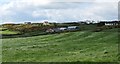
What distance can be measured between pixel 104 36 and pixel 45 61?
30.5ft

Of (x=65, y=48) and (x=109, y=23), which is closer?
(x=109, y=23)

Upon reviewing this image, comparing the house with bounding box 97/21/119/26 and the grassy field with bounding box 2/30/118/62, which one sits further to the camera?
the house with bounding box 97/21/119/26

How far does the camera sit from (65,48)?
29672mm

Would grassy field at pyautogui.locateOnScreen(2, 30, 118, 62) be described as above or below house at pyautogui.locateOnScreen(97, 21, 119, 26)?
below

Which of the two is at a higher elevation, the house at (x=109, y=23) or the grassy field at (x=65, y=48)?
the house at (x=109, y=23)

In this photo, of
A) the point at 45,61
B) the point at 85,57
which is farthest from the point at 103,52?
the point at 45,61

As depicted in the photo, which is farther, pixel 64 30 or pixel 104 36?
pixel 104 36

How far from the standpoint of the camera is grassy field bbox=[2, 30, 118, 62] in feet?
85.5

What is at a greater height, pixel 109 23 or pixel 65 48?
pixel 109 23

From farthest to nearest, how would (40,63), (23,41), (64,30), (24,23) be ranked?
(23,41)
(64,30)
(24,23)
(40,63)

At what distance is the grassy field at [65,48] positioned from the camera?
26058mm

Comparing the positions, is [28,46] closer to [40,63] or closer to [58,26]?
[58,26]

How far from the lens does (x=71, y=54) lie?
27.5m

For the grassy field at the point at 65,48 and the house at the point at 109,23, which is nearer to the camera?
the grassy field at the point at 65,48
